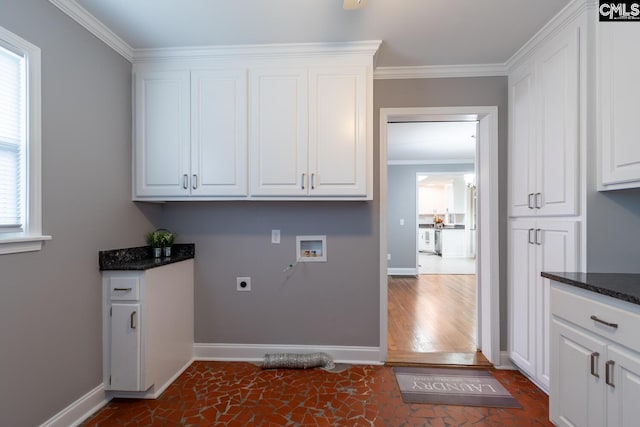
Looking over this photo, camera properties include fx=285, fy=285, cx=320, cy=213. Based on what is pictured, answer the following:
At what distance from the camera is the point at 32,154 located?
1.52 metres

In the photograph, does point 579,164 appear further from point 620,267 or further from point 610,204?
point 620,267

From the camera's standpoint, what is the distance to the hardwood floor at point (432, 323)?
257 centimetres

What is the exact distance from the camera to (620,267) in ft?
5.38

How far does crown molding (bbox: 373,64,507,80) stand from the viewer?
2.42 metres

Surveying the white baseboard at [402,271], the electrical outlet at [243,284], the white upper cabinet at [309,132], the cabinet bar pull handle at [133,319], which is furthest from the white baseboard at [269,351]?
the white baseboard at [402,271]

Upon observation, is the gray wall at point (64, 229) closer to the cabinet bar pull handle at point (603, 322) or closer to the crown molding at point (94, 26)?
the crown molding at point (94, 26)

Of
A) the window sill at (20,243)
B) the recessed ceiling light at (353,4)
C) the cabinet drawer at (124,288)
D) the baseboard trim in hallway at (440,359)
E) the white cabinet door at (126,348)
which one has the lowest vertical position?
the baseboard trim in hallway at (440,359)

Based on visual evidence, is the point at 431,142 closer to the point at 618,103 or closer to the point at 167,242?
the point at 618,103

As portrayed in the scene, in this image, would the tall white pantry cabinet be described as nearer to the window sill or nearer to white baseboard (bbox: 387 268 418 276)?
the window sill

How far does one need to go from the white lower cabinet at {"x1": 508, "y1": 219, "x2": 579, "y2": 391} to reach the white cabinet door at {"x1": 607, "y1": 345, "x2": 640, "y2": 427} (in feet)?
2.16

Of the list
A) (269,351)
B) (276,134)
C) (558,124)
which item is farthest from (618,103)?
(269,351)

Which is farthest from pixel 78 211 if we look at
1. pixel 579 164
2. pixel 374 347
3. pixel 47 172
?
pixel 579 164

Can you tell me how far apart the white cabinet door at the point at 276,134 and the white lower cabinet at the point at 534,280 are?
67.1 inches

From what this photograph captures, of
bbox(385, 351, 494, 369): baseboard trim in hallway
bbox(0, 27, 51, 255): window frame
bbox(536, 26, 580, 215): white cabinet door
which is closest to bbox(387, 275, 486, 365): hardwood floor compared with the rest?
bbox(385, 351, 494, 369): baseboard trim in hallway
